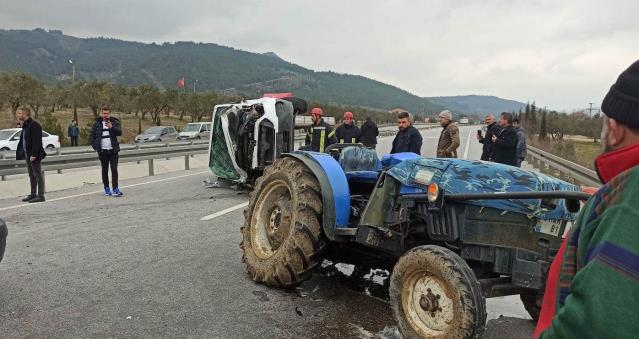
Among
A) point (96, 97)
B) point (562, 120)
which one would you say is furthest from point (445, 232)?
point (562, 120)

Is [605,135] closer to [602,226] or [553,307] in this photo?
[602,226]

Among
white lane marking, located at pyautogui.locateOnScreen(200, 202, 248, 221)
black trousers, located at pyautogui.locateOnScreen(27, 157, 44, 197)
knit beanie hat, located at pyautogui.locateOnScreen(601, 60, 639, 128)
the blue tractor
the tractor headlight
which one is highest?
knit beanie hat, located at pyautogui.locateOnScreen(601, 60, 639, 128)

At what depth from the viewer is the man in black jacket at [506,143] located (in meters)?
10.2

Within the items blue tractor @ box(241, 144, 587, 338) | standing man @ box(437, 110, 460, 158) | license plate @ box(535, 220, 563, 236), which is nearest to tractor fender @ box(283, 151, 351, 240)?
blue tractor @ box(241, 144, 587, 338)

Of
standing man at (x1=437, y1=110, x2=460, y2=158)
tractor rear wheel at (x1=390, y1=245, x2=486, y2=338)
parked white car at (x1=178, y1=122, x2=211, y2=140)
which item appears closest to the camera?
tractor rear wheel at (x1=390, y1=245, x2=486, y2=338)

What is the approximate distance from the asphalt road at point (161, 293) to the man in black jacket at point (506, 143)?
19.0 ft

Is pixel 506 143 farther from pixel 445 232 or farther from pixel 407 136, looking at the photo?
pixel 445 232

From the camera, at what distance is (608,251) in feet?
3.64

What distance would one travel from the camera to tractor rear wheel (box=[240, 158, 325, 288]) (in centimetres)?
447

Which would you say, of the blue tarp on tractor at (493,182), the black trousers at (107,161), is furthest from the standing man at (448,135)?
the black trousers at (107,161)

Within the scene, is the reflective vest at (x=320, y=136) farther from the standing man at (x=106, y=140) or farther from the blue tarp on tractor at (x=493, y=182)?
the blue tarp on tractor at (x=493, y=182)

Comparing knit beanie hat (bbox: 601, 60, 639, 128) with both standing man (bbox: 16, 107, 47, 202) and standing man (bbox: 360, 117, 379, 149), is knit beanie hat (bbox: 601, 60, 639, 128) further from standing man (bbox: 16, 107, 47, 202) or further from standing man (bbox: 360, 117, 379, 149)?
standing man (bbox: 360, 117, 379, 149)

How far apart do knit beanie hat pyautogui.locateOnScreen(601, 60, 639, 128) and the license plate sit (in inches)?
87.7

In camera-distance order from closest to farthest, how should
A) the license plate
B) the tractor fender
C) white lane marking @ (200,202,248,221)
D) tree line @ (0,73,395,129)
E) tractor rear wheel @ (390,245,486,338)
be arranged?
tractor rear wheel @ (390,245,486,338), the license plate, the tractor fender, white lane marking @ (200,202,248,221), tree line @ (0,73,395,129)
